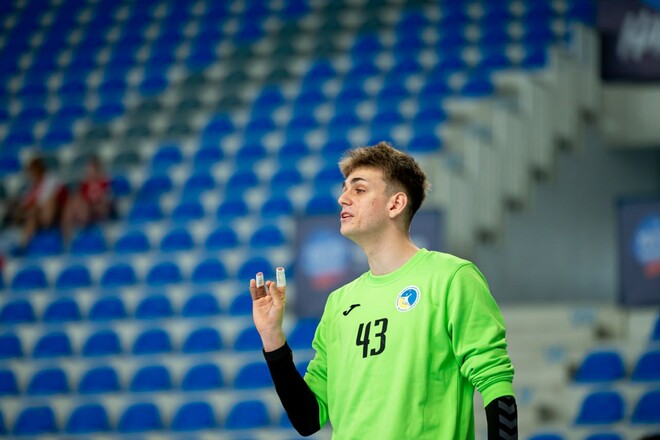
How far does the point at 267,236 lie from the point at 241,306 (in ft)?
2.94

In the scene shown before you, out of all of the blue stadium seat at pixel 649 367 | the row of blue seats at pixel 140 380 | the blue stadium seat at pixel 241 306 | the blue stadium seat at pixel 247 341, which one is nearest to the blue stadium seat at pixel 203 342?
the blue stadium seat at pixel 247 341

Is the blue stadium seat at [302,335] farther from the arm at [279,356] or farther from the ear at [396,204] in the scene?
the ear at [396,204]

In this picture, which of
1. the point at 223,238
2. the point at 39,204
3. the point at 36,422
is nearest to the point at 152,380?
the point at 36,422

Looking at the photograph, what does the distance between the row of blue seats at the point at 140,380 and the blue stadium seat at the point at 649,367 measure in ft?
7.81

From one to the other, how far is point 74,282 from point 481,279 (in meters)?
7.09

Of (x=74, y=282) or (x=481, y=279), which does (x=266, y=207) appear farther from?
(x=481, y=279)

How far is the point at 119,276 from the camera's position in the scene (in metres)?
9.22

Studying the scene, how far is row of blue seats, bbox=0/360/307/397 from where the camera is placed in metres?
7.86

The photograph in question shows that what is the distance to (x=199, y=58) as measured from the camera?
1257 cm

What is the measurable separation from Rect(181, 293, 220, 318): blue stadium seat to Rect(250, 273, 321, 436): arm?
5745 mm

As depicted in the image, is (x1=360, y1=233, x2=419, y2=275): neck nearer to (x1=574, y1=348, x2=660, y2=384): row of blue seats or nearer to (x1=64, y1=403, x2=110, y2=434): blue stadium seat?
(x1=574, y1=348, x2=660, y2=384): row of blue seats

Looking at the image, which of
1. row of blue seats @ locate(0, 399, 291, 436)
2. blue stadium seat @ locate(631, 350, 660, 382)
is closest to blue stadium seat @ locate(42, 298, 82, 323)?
row of blue seats @ locate(0, 399, 291, 436)

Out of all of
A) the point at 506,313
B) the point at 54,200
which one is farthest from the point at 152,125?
the point at 506,313

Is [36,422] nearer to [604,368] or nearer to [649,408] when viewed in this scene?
[604,368]
